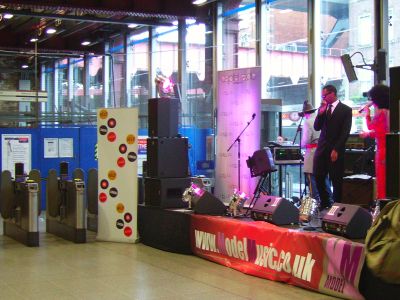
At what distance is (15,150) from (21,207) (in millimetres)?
3602

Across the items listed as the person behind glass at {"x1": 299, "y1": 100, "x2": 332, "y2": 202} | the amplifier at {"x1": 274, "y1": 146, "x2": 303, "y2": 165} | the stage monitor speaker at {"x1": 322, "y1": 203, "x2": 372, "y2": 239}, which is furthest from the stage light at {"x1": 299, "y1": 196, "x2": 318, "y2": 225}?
the amplifier at {"x1": 274, "y1": 146, "x2": 303, "y2": 165}

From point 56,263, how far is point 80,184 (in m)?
1.63

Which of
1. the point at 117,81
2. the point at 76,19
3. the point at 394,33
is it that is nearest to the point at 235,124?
the point at 394,33

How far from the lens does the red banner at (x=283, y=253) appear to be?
4.72 m

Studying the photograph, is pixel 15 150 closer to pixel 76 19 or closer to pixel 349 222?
pixel 76 19

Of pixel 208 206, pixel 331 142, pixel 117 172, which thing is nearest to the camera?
pixel 208 206

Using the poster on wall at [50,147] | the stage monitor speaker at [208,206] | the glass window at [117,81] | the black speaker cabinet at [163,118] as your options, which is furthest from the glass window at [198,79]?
the stage monitor speaker at [208,206]

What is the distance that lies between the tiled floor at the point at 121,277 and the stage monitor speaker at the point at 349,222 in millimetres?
553

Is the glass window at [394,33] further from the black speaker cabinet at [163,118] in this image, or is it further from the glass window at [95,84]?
the glass window at [95,84]

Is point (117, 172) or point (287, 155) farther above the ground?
point (287, 155)

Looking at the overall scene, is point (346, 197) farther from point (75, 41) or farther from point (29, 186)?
point (75, 41)

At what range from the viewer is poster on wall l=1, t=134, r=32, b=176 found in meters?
11.4

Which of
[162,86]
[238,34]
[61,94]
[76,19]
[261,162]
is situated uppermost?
[76,19]

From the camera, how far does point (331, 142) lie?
7047 mm
